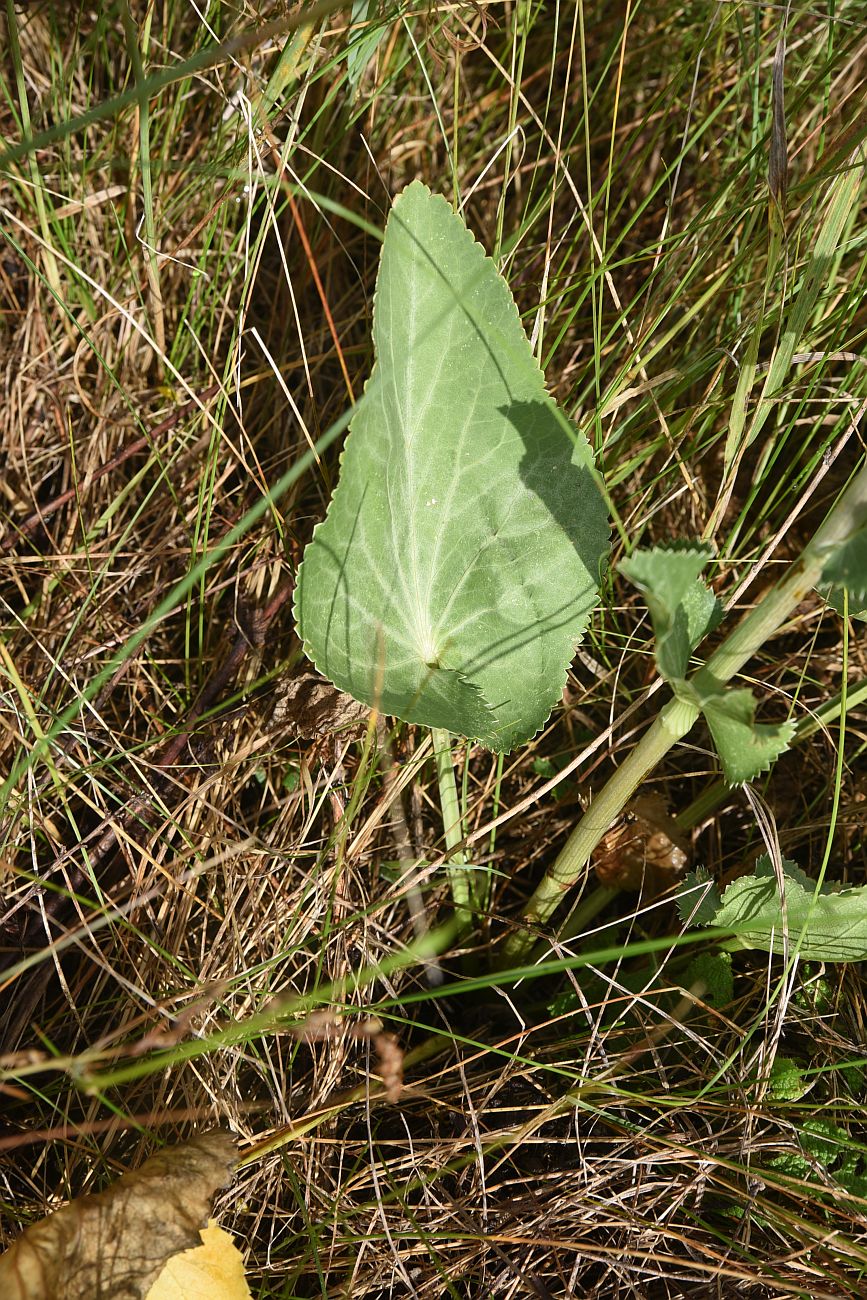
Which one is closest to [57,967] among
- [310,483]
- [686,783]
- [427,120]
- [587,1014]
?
[587,1014]

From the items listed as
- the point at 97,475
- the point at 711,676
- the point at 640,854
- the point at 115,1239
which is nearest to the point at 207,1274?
the point at 115,1239

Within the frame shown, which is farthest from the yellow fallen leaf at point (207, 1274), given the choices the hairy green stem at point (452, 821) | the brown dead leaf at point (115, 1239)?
the hairy green stem at point (452, 821)

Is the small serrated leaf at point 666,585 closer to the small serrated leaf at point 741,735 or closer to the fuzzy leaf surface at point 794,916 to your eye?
the small serrated leaf at point 741,735

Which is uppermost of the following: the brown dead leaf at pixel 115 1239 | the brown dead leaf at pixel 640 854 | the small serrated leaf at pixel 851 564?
the small serrated leaf at pixel 851 564

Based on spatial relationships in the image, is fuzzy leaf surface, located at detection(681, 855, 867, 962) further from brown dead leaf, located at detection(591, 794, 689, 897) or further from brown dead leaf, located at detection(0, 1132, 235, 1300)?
brown dead leaf, located at detection(0, 1132, 235, 1300)

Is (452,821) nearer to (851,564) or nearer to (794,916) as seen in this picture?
(794,916)

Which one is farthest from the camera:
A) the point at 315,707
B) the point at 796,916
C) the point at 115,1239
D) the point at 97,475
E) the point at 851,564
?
the point at 97,475
